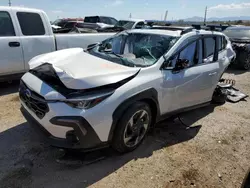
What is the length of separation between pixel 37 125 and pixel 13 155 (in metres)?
0.66

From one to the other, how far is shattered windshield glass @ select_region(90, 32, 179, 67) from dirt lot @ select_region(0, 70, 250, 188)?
4.14 feet

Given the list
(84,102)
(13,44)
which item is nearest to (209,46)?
(84,102)

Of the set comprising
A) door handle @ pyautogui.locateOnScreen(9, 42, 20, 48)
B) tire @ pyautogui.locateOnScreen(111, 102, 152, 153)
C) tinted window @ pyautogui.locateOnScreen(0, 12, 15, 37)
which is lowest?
tire @ pyautogui.locateOnScreen(111, 102, 152, 153)

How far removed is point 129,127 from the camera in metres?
3.17

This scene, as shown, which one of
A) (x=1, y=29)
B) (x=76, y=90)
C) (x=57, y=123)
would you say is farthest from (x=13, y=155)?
(x=1, y=29)

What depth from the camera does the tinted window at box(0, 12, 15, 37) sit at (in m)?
5.25

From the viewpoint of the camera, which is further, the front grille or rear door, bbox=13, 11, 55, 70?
rear door, bbox=13, 11, 55, 70

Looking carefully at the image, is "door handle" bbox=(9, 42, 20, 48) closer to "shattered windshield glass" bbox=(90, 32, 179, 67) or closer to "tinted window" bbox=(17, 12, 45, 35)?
"tinted window" bbox=(17, 12, 45, 35)

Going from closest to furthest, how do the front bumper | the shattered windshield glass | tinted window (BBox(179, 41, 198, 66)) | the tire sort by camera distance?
the front bumper, the tire, the shattered windshield glass, tinted window (BBox(179, 41, 198, 66))

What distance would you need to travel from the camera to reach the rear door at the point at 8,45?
5.25 meters

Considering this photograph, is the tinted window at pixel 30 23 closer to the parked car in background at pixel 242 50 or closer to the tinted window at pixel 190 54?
the tinted window at pixel 190 54

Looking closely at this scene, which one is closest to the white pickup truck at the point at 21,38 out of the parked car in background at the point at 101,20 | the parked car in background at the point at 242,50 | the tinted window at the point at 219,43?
the tinted window at the point at 219,43

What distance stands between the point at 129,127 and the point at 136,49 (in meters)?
1.41

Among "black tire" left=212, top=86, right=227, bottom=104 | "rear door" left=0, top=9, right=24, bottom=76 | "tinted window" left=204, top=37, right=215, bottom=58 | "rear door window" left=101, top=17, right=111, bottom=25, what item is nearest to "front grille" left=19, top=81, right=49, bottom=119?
"rear door" left=0, top=9, right=24, bottom=76
